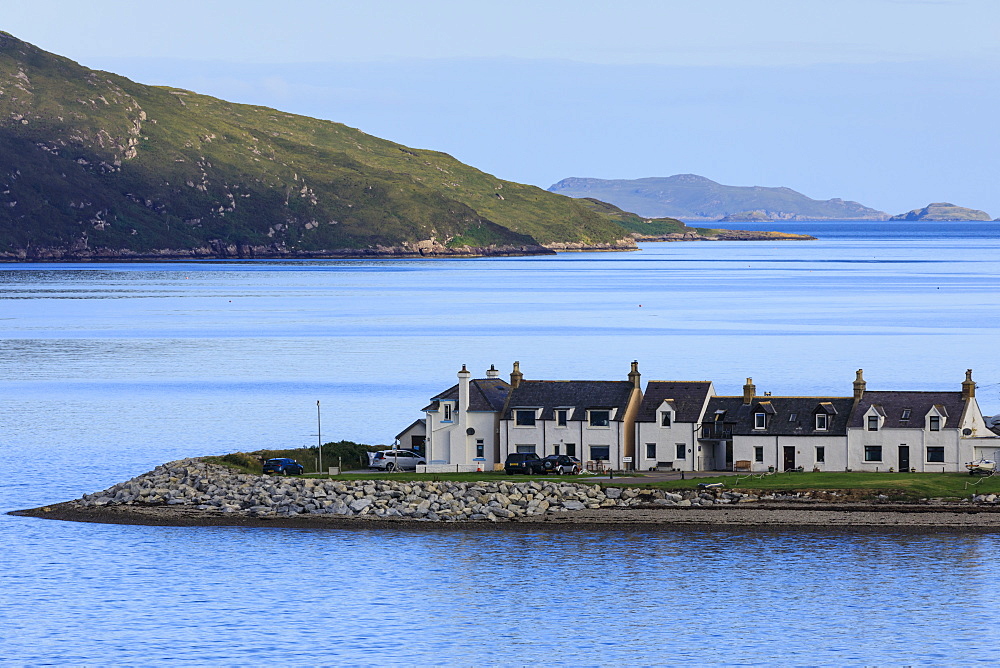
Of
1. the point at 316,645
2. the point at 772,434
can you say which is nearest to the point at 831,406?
the point at 772,434

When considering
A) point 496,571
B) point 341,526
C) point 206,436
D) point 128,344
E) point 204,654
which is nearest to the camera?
point 204,654

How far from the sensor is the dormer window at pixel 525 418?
78.4 metres

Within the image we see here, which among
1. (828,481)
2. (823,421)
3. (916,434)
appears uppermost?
(823,421)

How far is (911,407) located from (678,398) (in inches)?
457

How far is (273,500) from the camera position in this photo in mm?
75438

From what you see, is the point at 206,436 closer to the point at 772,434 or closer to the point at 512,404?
the point at 512,404

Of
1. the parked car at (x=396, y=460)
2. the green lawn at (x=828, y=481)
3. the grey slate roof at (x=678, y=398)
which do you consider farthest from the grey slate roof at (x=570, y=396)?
the parked car at (x=396, y=460)

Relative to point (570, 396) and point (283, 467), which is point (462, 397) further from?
point (283, 467)

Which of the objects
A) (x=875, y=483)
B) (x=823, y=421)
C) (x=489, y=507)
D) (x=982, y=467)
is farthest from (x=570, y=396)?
(x=982, y=467)

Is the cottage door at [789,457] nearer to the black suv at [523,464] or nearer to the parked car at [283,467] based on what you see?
the black suv at [523,464]

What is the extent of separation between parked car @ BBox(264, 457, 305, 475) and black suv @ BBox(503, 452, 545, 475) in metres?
11.8

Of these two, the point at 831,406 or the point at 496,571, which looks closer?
the point at 496,571

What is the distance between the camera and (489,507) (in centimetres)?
7206

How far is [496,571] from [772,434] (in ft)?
62.6
